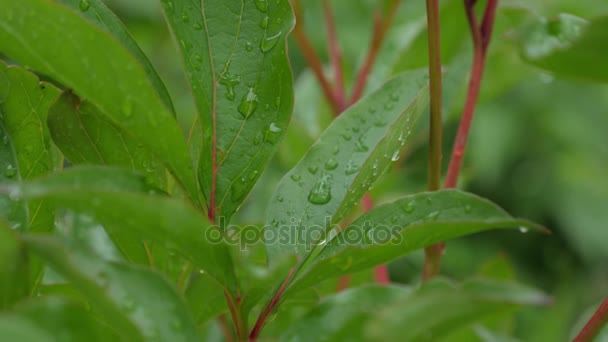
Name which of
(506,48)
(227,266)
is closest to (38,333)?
(227,266)

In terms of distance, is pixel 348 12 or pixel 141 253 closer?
pixel 141 253

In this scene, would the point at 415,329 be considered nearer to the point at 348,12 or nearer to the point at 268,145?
the point at 268,145

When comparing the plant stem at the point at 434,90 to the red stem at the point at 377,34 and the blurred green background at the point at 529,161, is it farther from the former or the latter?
the blurred green background at the point at 529,161

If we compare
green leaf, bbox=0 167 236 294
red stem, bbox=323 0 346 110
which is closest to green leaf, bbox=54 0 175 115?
green leaf, bbox=0 167 236 294

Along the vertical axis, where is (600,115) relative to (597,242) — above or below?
above

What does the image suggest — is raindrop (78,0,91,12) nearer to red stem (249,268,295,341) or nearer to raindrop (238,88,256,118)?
raindrop (238,88,256,118)

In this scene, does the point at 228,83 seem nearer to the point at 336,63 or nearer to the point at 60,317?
the point at 60,317

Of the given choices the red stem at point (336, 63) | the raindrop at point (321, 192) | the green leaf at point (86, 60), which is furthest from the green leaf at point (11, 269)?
the red stem at point (336, 63)
